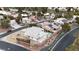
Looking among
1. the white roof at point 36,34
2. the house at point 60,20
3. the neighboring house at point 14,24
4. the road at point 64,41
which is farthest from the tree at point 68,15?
the neighboring house at point 14,24

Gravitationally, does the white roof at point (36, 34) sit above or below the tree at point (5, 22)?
below

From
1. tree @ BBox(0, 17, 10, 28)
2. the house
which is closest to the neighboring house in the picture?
tree @ BBox(0, 17, 10, 28)

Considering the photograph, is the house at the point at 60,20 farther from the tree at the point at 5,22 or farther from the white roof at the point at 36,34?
the tree at the point at 5,22

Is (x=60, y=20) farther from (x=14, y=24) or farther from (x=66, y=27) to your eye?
(x=14, y=24)

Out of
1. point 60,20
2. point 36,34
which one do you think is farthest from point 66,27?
point 36,34

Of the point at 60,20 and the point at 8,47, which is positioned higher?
the point at 60,20

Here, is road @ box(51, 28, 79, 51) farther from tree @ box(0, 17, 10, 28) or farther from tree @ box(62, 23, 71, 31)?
tree @ box(0, 17, 10, 28)
